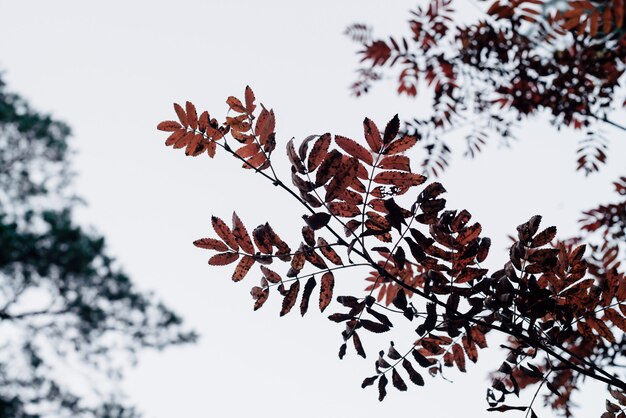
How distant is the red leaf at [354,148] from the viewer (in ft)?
3.87

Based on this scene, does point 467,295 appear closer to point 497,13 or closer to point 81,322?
point 497,13

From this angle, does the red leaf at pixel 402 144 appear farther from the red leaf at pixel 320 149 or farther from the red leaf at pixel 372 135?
the red leaf at pixel 320 149

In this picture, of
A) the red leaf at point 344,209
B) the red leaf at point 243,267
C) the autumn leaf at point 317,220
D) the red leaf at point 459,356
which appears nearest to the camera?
the autumn leaf at point 317,220

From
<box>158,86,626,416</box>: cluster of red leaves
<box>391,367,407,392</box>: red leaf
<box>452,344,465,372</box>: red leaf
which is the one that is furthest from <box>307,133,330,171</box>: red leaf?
<box>452,344,465,372</box>: red leaf

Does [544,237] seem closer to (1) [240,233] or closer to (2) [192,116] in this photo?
(1) [240,233]

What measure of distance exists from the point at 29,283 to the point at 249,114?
1423 centimetres

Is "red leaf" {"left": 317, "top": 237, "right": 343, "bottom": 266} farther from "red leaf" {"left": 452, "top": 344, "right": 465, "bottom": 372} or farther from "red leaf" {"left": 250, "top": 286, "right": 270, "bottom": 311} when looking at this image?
"red leaf" {"left": 452, "top": 344, "right": 465, "bottom": 372}

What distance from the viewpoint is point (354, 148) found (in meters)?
1.18

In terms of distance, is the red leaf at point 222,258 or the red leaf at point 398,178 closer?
the red leaf at point 398,178

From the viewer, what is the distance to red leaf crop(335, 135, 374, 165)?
1.18 m

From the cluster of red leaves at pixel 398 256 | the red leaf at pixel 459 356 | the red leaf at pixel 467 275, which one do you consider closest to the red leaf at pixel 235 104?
the cluster of red leaves at pixel 398 256

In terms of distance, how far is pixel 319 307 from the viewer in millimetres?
1307

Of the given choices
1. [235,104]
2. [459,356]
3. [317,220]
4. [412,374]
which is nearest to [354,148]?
[317,220]

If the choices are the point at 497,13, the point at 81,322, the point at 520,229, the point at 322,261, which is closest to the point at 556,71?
the point at 497,13
